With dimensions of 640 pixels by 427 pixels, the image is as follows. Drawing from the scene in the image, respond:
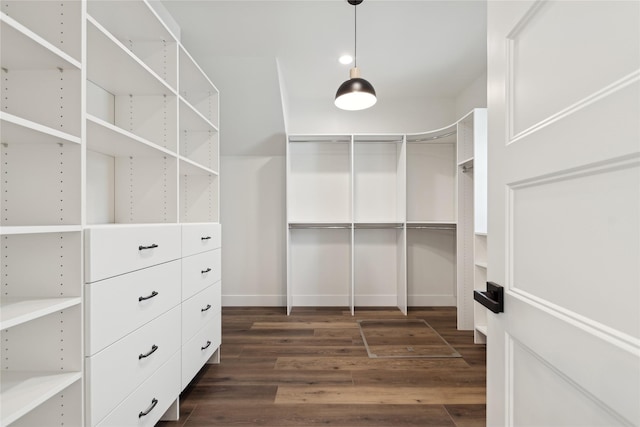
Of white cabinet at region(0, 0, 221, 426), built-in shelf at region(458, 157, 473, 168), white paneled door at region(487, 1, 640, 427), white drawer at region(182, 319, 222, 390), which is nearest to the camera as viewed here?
white paneled door at region(487, 1, 640, 427)

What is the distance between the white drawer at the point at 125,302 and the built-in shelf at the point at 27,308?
0.25 ft

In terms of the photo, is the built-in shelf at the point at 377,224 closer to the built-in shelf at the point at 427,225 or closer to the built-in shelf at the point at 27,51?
the built-in shelf at the point at 427,225

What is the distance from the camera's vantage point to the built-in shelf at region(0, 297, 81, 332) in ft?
2.71

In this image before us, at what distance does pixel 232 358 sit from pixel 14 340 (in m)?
1.57

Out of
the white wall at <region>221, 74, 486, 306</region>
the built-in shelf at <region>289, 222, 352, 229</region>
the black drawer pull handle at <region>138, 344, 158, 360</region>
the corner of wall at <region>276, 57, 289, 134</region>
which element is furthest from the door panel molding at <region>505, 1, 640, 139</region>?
the white wall at <region>221, 74, 486, 306</region>

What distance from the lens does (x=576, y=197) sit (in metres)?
0.52

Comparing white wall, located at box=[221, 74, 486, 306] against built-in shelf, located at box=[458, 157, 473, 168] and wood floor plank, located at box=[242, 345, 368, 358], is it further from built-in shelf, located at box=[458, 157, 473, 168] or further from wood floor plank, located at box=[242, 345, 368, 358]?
wood floor plank, located at box=[242, 345, 368, 358]

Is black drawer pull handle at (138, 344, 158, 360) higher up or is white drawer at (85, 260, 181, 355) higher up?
white drawer at (85, 260, 181, 355)

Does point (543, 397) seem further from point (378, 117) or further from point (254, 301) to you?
point (378, 117)

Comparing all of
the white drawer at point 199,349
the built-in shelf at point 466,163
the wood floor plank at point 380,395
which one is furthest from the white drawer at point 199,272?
the built-in shelf at point 466,163

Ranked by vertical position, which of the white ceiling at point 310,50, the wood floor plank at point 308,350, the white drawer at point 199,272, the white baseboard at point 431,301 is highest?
the white ceiling at point 310,50

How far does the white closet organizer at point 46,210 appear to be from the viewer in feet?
3.28

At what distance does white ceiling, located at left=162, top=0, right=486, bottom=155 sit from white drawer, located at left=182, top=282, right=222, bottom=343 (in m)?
1.87

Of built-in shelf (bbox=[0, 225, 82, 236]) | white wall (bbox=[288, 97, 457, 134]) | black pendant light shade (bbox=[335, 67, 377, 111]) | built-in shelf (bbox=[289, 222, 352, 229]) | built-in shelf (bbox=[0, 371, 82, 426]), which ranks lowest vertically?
built-in shelf (bbox=[0, 371, 82, 426])
